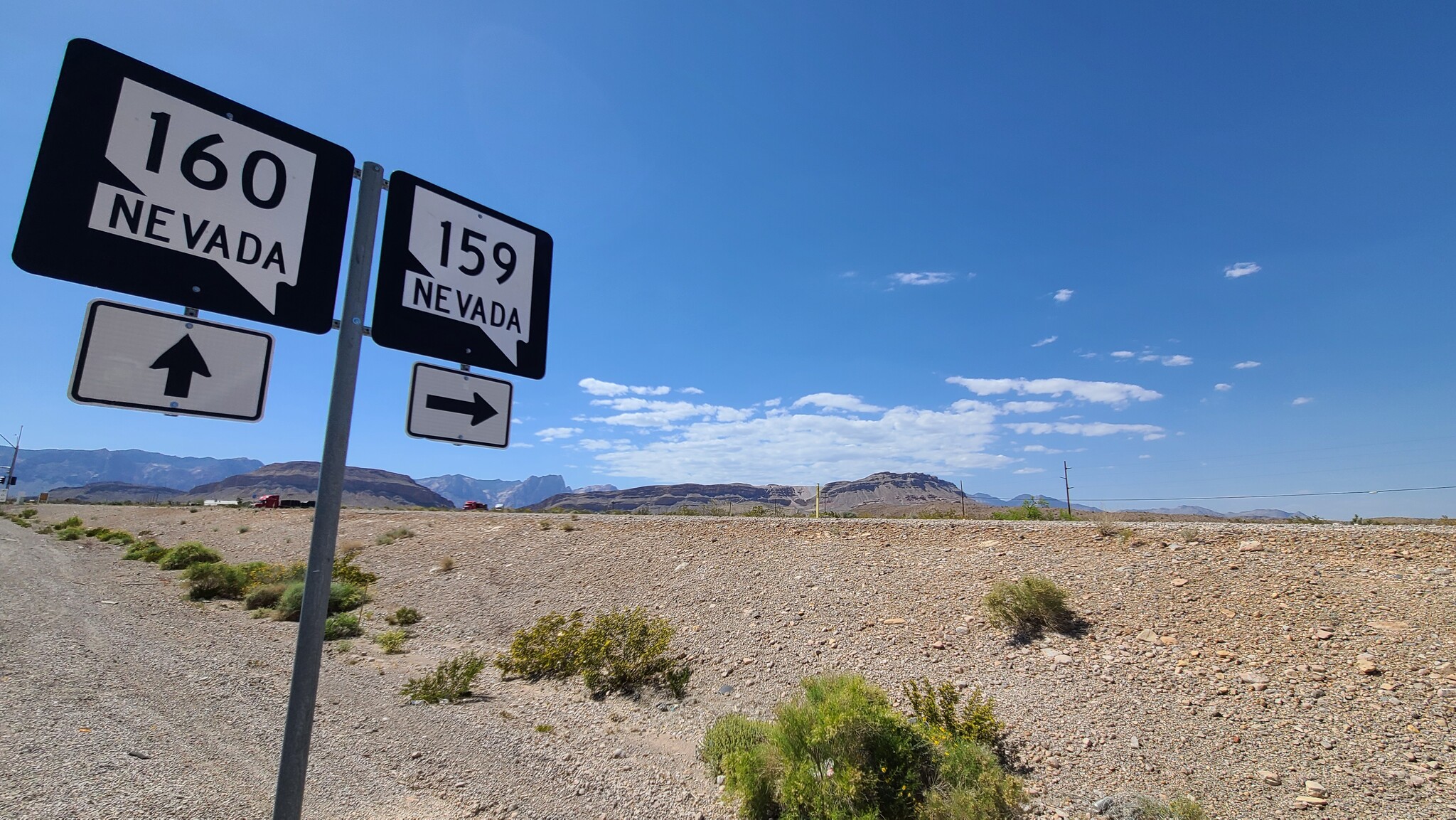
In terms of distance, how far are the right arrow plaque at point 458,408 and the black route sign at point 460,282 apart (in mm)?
105

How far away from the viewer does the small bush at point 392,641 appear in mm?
11305

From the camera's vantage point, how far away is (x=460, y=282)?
9.92ft

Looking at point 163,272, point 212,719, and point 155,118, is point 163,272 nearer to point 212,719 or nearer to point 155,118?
point 155,118

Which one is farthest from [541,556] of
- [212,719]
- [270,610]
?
[212,719]

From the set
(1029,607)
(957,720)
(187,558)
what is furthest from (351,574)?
(1029,607)

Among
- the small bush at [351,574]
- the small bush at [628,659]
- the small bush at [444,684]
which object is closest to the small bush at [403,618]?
the small bush at [351,574]

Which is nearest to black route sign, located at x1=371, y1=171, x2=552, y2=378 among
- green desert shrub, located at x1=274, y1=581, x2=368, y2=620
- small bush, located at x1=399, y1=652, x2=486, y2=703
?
small bush, located at x1=399, y1=652, x2=486, y2=703

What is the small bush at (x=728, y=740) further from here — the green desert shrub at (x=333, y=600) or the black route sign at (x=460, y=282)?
the green desert shrub at (x=333, y=600)

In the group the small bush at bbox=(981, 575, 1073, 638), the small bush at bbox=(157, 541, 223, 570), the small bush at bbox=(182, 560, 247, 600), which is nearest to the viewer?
the small bush at bbox=(981, 575, 1073, 638)

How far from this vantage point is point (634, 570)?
15.3 metres

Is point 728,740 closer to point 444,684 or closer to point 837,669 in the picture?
point 837,669

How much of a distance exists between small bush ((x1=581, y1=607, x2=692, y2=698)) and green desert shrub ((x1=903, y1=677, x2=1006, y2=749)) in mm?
3852

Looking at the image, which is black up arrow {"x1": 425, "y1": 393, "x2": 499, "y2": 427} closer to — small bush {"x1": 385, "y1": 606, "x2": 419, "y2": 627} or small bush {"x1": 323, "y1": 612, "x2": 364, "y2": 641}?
small bush {"x1": 323, "y1": 612, "x2": 364, "y2": 641}

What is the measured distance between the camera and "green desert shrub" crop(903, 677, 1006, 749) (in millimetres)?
6359
